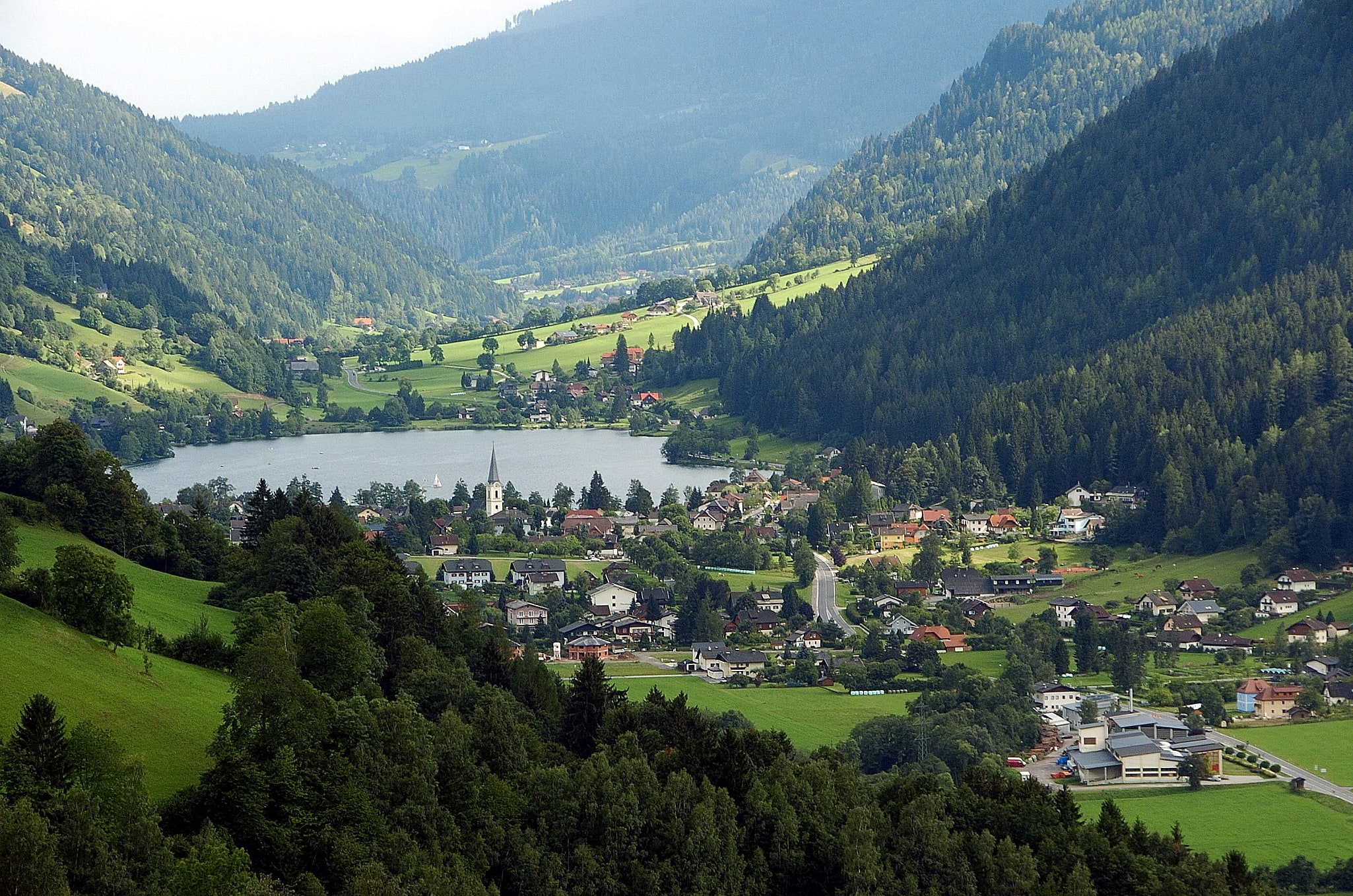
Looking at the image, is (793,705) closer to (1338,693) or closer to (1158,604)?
(1338,693)

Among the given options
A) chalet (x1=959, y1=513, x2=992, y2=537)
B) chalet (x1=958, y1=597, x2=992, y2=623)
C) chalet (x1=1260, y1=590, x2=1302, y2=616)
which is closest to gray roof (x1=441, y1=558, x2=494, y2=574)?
chalet (x1=958, y1=597, x2=992, y2=623)

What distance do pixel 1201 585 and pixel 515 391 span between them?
91923 mm

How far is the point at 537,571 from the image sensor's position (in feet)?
281

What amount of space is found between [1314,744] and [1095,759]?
25.2 feet

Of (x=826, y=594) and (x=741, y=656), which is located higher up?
(x=826, y=594)

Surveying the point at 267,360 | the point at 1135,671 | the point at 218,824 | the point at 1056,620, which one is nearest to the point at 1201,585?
the point at 1056,620

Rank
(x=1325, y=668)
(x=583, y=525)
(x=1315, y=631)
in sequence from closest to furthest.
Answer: (x=1325, y=668), (x=1315, y=631), (x=583, y=525)

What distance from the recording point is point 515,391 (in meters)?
163

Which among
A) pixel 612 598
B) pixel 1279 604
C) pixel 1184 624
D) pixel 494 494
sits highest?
pixel 494 494

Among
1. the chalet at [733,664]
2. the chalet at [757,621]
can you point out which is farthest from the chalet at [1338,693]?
the chalet at [757,621]

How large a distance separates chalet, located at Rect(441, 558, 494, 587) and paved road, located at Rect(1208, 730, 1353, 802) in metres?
36.3

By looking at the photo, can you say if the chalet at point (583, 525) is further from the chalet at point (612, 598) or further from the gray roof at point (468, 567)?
the chalet at point (612, 598)

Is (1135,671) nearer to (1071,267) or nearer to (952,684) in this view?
(952,684)

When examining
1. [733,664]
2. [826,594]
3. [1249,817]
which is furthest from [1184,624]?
[1249,817]
